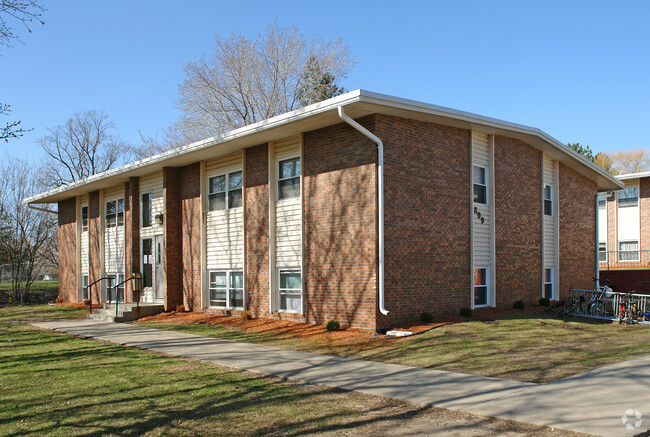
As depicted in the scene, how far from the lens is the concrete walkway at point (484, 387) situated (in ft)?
20.2

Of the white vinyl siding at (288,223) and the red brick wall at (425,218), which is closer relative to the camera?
the red brick wall at (425,218)

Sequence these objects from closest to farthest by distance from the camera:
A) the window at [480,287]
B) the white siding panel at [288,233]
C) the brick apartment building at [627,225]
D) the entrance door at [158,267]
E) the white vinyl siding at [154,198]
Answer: the white siding panel at [288,233] < the window at [480,287] < the entrance door at [158,267] < the white vinyl siding at [154,198] < the brick apartment building at [627,225]

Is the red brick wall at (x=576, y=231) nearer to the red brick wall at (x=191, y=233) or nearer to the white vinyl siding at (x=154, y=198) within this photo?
the red brick wall at (x=191, y=233)

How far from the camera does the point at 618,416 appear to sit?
240 inches

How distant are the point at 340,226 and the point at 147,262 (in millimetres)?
10299

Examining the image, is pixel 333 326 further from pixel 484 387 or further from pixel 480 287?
pixel 484 387

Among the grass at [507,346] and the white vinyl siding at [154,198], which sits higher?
the white vinyl siding at [154,198]

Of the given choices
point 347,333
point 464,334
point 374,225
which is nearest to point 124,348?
point 347,333

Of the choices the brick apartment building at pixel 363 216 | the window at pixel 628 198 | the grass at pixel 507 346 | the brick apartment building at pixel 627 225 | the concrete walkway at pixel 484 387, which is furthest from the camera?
the window at pixel 628 198

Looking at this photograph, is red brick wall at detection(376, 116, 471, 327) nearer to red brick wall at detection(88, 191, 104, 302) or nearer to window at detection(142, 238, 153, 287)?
window at detection(142, 238, 153, 287)

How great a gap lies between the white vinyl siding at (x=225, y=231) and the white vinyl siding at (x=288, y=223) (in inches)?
71.5

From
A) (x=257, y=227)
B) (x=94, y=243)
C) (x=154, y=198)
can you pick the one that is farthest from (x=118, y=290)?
(x=257, y=227)

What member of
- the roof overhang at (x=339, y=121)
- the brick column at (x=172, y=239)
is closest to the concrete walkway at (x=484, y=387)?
the roof overhang at (x=339, y=121)

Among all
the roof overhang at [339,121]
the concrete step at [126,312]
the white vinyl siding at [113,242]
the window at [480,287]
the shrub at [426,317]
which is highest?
the roof overhang at [339,121]
